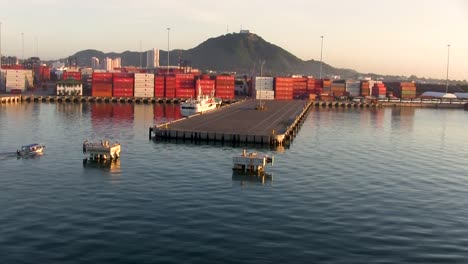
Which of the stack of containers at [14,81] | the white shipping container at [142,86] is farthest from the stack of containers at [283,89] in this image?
the stack of containers at [14,81]

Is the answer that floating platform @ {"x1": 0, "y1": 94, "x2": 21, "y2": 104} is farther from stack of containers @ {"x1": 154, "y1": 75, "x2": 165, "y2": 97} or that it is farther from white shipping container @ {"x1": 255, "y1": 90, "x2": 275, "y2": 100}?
white shipping container @ {"x1": 255, "y1": 90, "x2": 275, "y2": 100}

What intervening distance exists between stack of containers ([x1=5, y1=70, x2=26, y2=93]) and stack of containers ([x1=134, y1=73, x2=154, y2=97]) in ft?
143

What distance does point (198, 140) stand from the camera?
72.2 metres

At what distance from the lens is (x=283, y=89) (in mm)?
193250

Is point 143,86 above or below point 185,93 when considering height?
above

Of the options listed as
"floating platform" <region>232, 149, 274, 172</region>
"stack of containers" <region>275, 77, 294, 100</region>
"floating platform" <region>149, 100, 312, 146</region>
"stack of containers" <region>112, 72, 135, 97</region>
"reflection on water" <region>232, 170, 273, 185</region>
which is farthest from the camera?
"stack of containers" <region>275, 77, 294, 100</region>

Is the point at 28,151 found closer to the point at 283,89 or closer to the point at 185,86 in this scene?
the point at 185,86

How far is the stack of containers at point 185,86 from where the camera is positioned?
182113 millimetres

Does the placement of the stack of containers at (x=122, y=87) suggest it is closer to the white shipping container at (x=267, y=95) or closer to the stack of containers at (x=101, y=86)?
the stack of containers at (x=101, y=86)

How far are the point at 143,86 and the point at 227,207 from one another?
14692 centimetres

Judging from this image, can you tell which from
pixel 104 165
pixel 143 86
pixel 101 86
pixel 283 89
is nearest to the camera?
pixel 104 165

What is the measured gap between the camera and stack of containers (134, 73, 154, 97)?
7062 inches

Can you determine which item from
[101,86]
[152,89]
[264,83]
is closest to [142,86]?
[152,89]

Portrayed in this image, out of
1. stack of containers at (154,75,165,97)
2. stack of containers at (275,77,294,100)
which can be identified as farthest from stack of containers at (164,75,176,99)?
stack of containers at (275,77,294,100)
